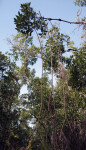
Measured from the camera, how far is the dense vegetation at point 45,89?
603 cm

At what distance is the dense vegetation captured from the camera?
6.03 metres

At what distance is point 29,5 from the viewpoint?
4957 mm

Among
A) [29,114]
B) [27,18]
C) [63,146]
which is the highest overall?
[27,18]

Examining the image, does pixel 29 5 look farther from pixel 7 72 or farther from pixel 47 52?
pixel 7 72

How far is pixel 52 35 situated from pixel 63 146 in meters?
8.19

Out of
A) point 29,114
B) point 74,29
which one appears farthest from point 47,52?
point 29,114

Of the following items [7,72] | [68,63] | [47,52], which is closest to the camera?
[47,52]

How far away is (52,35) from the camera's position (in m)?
6.85

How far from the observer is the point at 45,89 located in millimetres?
10906

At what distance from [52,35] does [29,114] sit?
10096mm

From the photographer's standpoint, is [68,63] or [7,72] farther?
[7,72]

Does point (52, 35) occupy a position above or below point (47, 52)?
above

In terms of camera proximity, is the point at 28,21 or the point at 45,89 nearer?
the point at 28,21

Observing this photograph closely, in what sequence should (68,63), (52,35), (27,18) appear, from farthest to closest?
(68,63) → (52,35) → (27,18)
